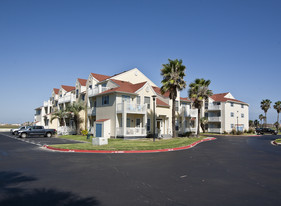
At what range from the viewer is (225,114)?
175ft

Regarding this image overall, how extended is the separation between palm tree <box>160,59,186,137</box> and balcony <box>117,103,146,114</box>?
4.00 meters

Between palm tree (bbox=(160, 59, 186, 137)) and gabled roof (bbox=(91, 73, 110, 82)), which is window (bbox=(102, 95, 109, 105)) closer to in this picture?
gabled roof (bbox=(91, 73, 110, 82))

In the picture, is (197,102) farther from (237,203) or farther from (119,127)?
(237,203)

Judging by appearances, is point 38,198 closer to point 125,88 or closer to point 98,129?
point 98,129

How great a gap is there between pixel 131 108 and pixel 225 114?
32068 millimetres

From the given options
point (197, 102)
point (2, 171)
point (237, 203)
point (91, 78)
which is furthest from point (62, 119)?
point (237, 203)

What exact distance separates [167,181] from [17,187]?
16.8 feet

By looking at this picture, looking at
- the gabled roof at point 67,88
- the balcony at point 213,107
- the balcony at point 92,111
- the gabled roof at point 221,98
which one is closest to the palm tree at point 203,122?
the balcony at point 213,107

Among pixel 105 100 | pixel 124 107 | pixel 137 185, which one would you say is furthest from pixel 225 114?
pixel 137 185

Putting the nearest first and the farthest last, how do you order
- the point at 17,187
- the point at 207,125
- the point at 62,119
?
the point at 17,187, the point at 62,119, the point at 207,125

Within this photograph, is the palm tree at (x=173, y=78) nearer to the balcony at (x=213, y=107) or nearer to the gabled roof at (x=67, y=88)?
the gabled roof at (x=67, y=88)

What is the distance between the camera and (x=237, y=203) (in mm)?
6102

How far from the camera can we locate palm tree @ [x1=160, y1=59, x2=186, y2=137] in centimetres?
3153

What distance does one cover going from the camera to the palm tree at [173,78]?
3153 cm
